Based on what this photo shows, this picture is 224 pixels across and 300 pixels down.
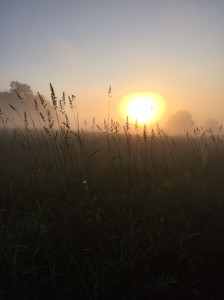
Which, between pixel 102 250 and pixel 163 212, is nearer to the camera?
pixel 102 250

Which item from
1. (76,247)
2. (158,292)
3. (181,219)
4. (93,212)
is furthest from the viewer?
(181,219)

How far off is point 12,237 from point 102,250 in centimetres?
104

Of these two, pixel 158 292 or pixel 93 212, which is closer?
pixel 158 292

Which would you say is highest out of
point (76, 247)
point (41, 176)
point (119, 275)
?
point (41, 176)

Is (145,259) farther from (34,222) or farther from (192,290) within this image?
(34,222)

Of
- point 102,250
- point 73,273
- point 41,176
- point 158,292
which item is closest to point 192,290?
point 158,292

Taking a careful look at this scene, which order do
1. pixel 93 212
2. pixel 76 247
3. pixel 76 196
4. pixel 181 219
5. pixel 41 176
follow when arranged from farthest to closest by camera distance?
pixel 41 176, pixel 76 196, pixel 181 219, pixel 93 212, pixel 76 247

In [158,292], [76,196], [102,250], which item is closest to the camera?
[158,292]

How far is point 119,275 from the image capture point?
2414 mm

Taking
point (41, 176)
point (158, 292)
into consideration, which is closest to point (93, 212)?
point (158, 292)

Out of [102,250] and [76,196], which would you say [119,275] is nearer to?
[102,250]

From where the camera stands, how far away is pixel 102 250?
259 centimetres

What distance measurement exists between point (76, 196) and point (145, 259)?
56.0 inches

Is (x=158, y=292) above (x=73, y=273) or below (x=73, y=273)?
below
